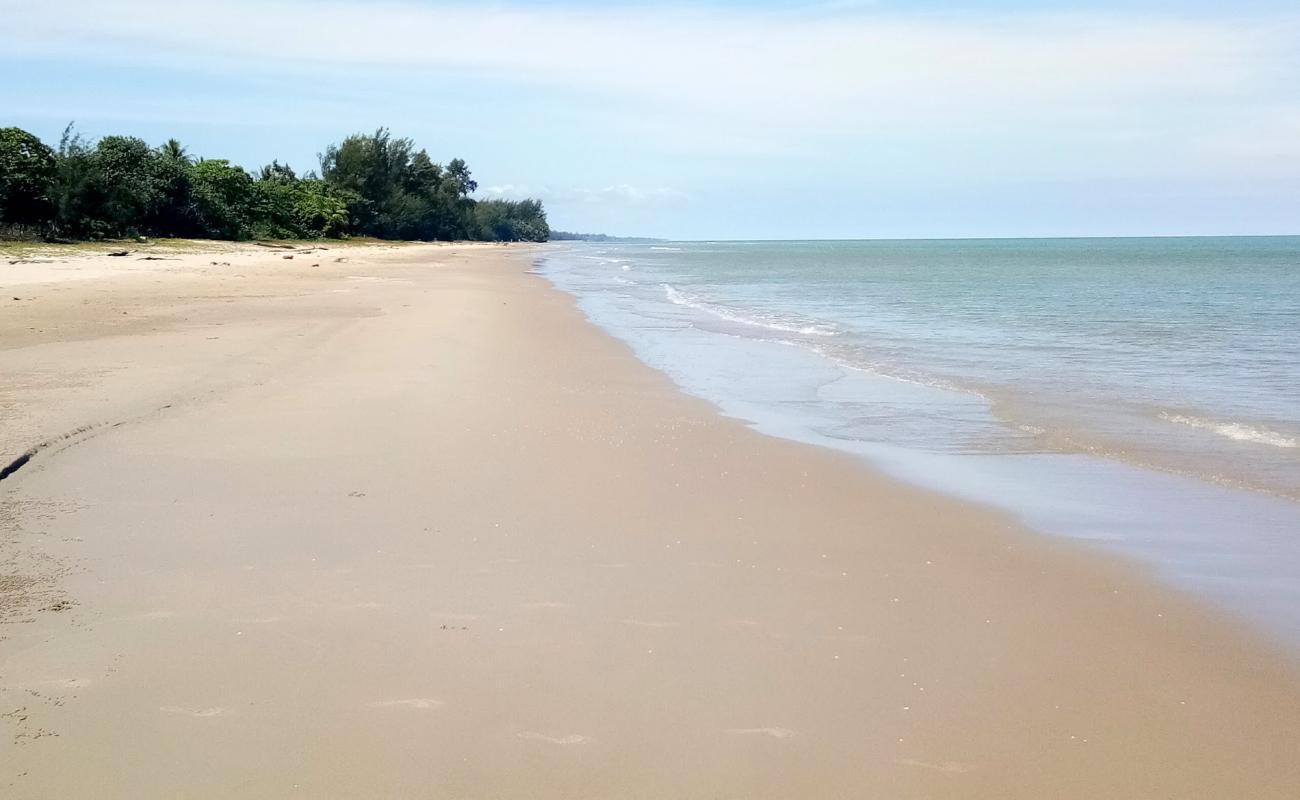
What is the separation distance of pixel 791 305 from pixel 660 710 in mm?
25587

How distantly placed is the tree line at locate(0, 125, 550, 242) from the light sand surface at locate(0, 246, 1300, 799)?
3382cm

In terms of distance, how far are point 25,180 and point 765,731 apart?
1548 inches

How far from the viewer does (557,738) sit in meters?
3.23

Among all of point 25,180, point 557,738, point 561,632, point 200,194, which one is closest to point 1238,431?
point 561,632

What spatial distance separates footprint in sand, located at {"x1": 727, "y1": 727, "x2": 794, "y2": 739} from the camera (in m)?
3.29

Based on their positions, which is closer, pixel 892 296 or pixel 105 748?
pixel 105 748

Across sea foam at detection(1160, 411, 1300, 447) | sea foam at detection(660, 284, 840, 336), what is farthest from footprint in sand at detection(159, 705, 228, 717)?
sea foam at detection(660, 284, 840, 336)

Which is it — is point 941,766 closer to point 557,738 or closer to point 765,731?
point 765,731

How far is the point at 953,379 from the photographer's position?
1305cm

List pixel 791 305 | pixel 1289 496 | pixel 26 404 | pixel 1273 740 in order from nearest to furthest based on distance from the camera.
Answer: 1. pixel 1273 740
2. pixel 1289 496
3. pixel 26 404
4. pixel 791 305

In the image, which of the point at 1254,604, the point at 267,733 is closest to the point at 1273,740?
the point at 1254,604

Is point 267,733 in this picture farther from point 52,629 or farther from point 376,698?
point 52,629

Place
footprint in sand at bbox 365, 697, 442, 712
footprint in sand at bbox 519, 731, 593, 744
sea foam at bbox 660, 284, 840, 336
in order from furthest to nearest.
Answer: sea foam at bbox 660, 284, 840, 336 < footprint in sand at bbox 365, 697, 442, 712 < footprint in sand at bbox 519, 731, 593, 744

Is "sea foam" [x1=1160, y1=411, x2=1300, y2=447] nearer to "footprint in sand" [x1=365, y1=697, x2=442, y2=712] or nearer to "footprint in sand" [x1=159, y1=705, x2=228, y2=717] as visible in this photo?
"footprint in sand" [x1=365, y1=697, x2=442, y2=712]
